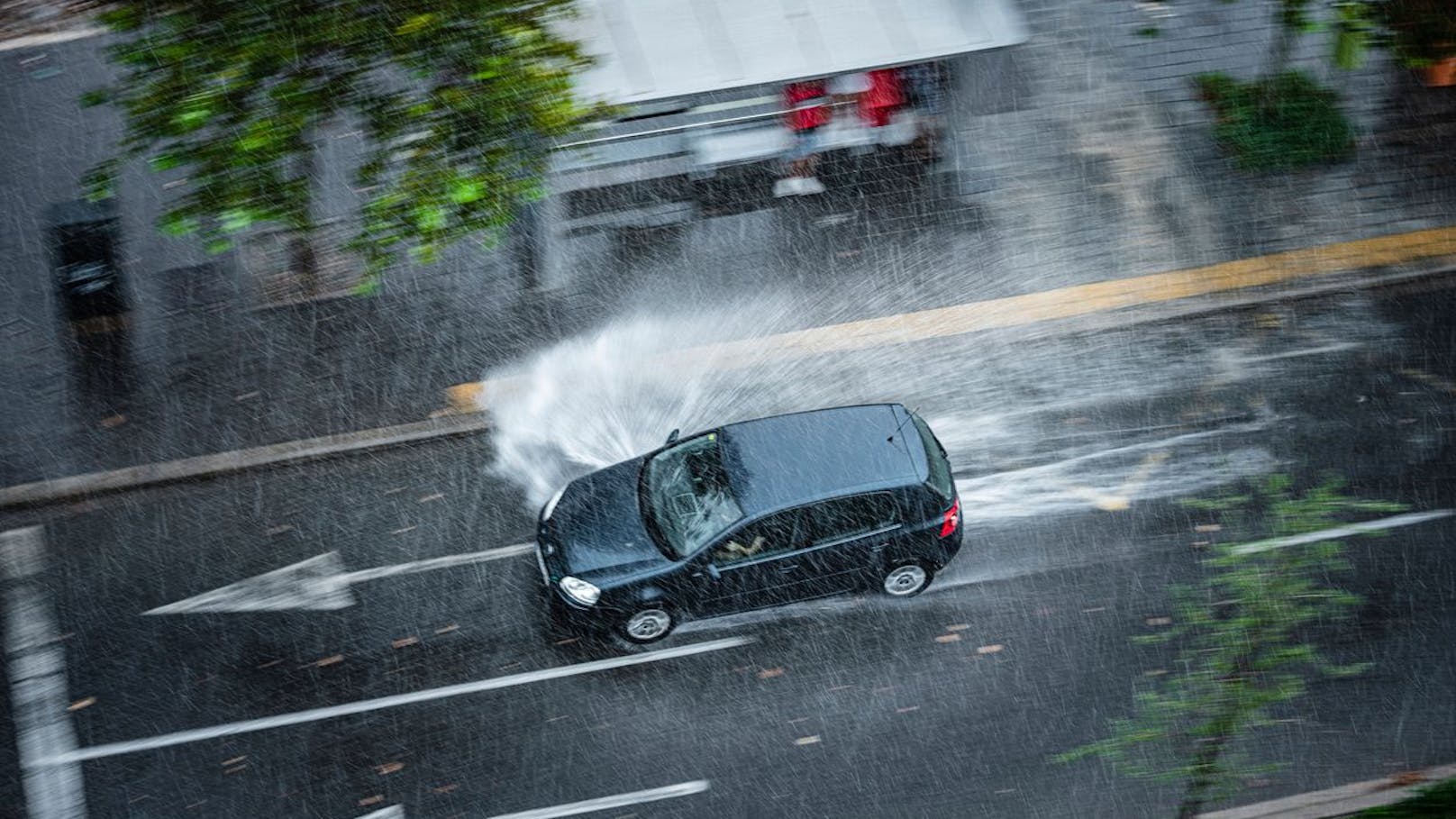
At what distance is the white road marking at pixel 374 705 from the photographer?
32.8 ft

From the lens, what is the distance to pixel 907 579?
10766 mm

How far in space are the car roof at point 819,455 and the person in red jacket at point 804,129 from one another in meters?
4.06

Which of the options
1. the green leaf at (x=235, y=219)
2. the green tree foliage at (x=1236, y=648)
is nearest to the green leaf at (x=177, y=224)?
the green leaf at (x=235, y=219)

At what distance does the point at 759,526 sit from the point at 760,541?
14 centimetres

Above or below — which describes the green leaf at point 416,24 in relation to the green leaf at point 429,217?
above

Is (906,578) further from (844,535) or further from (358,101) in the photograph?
(358,101)

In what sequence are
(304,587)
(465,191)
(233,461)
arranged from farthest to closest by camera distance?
(233,461) < (304,587) < (465,191)

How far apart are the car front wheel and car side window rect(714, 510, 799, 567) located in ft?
3.53

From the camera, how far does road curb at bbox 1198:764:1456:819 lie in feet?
31.9

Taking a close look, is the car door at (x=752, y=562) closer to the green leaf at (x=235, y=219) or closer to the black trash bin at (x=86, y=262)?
the green leaf at (x=235, y=219)

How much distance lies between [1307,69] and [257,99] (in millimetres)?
12128

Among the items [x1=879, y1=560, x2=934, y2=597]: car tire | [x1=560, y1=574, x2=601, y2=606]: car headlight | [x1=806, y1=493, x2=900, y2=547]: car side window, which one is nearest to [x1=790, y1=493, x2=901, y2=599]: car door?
[x1=806, y1=493, x2=900, y2=547]: car side window

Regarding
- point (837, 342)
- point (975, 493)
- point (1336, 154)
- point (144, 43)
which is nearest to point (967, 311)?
point (837, 342)

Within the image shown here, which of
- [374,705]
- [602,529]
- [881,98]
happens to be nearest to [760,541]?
[602,529]
